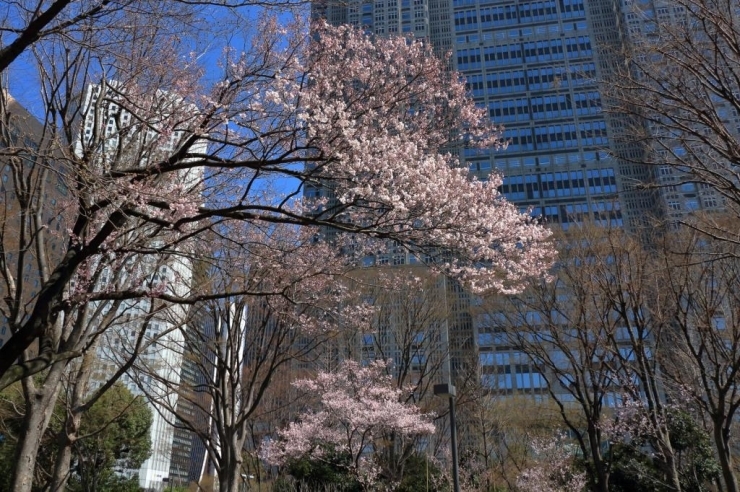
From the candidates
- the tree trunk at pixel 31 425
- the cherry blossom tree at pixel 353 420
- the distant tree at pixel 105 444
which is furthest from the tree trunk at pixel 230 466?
the distant tree at pixel 105 444

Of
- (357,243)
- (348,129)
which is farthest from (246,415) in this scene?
(348,129)

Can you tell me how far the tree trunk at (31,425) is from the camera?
5.59 meters

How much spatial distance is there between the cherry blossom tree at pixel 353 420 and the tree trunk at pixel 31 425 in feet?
31.1

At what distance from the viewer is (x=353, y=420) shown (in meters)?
14.5

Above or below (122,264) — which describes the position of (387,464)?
below

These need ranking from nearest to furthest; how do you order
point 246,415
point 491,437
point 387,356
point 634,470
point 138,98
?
point 138,98 → point 246,415 → point 634,470 → point 387,356 → point 491,437

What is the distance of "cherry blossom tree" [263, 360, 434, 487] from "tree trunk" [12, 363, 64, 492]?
31.1 ft

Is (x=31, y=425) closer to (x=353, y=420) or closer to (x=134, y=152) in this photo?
(x=134, y=152)

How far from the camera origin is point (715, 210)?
40.9 feet

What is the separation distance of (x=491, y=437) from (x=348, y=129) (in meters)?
18.8

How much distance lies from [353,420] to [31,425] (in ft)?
32.1

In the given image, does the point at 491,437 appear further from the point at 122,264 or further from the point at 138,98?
the point at 138,98

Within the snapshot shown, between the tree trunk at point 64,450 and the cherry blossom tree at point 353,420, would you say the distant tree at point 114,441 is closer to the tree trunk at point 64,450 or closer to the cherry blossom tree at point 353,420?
the cherry blossom tree at point 353,420

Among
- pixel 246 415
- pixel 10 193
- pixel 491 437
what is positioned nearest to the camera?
pixel 10 193
